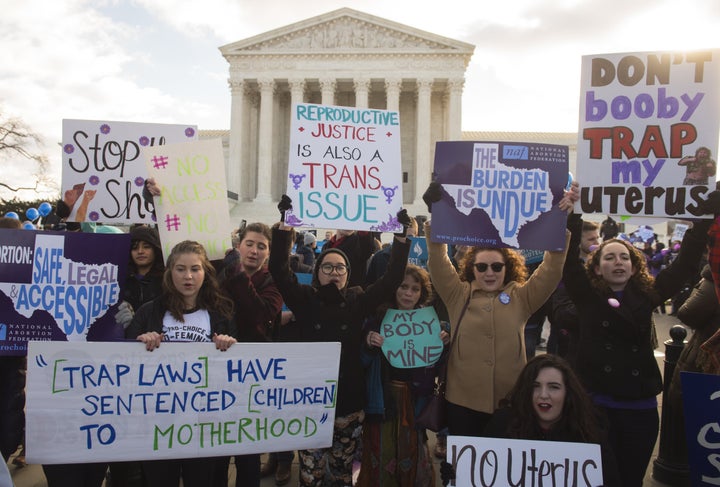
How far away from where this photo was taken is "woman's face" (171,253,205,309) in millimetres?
3232

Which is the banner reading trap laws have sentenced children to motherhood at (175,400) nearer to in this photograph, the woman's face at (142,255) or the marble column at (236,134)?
the woman's face at (142,255)

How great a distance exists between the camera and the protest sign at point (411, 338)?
3693 mm

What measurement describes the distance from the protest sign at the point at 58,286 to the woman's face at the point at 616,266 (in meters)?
3.28

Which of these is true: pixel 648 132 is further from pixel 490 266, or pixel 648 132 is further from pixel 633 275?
pixel 490 266

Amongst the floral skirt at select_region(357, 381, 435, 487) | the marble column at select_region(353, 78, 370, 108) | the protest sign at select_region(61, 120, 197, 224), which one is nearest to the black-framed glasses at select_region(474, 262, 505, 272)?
the floral skirt at select_region(357, 381, 435, 487)

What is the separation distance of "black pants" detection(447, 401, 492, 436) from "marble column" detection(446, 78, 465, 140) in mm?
36660

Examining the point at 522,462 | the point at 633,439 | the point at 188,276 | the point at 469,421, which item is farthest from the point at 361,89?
the point at 522,462

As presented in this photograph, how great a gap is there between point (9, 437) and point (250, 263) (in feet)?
7.02

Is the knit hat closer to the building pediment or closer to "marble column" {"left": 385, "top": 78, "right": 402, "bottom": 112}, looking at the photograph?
"marble column" {"left": 385, "top": 78, "right": 402, "bottom": 112}

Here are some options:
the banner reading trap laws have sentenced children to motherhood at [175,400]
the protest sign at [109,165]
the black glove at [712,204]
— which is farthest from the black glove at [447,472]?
the protest sign at [109,165]

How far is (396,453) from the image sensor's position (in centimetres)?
369

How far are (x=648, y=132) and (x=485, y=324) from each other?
184 centimetres

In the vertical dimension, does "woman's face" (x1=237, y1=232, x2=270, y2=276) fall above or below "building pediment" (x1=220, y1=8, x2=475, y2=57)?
below

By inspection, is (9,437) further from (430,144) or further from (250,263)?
(430,144)
